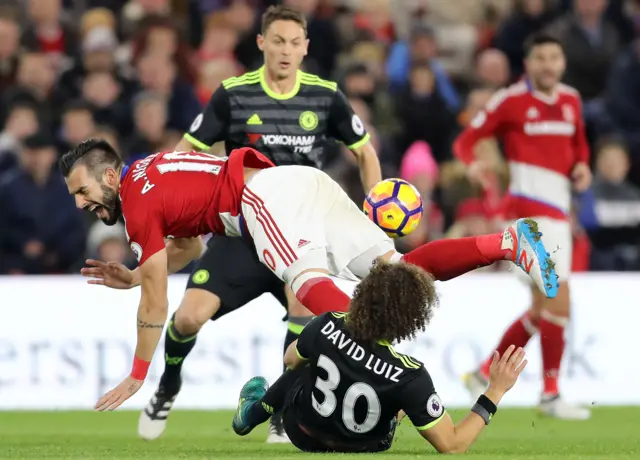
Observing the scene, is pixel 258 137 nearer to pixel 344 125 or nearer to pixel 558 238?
pixel 344 125

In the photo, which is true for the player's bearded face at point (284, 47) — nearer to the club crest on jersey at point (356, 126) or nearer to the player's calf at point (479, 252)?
the club crest on jersey at point (356, 126)

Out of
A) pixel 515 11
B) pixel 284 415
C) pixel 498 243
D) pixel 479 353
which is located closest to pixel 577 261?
pixel 479 353

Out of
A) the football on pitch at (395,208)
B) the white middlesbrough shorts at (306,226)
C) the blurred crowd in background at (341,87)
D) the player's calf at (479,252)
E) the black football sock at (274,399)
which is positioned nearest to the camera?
the black football sock at (274,399)

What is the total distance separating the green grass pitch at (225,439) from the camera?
768 centimetres

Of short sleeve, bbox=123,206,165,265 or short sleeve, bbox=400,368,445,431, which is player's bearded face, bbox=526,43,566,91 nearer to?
short sleeve, bbox=123,206,165,265

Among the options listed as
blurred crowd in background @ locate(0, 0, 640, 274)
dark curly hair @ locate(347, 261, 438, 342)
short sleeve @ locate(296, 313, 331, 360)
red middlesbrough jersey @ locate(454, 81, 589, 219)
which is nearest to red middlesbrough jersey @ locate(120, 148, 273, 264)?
short sleeve @ locate(296, 313, 331, 360)

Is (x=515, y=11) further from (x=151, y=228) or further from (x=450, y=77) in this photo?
(x=151, y=228)

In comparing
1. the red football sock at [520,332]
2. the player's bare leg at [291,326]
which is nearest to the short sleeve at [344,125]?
the player's bare leg at [291,326]

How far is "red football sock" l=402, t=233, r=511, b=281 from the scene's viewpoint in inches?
320

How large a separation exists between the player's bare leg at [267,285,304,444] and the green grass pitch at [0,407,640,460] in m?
0.13

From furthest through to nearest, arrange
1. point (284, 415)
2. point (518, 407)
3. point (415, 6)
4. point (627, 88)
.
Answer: point (415, 6) < point (627, 88) < point (518, 407) < point (284, 415)

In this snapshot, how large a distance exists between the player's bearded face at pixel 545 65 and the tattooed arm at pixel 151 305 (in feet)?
14.3

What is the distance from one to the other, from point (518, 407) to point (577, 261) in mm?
2160

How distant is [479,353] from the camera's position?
39.3ft
